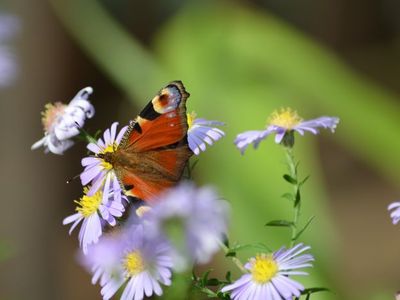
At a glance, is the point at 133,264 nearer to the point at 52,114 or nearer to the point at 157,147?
the point at 157,147

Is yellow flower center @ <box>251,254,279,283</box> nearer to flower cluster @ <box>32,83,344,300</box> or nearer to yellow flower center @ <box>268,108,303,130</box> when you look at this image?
flower cluster @ <box>32,83,344,300</box>

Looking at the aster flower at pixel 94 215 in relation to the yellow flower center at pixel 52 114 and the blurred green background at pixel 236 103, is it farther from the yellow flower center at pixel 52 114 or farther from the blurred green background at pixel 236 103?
the blurred green background at pixel 236 103

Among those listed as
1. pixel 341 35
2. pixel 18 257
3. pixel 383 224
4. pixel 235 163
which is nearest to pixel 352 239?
pixel 383 224

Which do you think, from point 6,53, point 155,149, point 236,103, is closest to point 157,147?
point 155,149

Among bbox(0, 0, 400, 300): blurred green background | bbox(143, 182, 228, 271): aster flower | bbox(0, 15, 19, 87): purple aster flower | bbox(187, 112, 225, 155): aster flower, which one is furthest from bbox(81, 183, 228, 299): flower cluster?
bbox(0, 15, 19, 87): purple aster flower

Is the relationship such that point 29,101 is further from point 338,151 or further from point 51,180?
point 338,151
